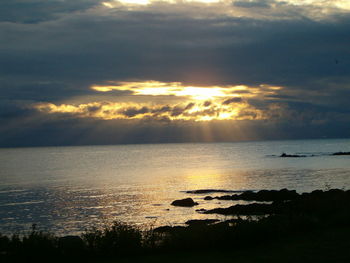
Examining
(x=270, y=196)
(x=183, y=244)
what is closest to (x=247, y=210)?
(x=270, y=196)

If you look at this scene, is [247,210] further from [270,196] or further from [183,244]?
[183,244]

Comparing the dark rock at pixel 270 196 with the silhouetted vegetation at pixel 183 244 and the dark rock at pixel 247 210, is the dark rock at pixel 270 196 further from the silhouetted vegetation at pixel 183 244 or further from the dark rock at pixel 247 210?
the silhouetted vegetation at pixel 183 244

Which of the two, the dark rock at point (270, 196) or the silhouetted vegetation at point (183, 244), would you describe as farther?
the dark rock at point (270, 196)

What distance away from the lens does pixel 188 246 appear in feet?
43.3

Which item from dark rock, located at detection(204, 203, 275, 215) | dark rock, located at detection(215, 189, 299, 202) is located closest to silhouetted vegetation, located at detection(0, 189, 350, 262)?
dark rock, located at detection(204, 203, 275, 215)

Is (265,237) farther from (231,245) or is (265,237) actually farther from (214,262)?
(214,262)

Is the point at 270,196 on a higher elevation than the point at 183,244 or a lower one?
lower

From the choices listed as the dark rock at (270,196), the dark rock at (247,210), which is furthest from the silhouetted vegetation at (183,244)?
the dark rock at (270,196)

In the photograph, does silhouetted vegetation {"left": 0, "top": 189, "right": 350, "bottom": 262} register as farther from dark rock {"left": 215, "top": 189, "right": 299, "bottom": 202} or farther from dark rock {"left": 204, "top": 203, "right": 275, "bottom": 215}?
dark rock {"left": 215, "top": 189, "right": 299, "bottom": 202}

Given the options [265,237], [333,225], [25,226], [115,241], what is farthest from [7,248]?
[25,226]

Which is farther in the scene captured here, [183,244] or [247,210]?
[247,210]

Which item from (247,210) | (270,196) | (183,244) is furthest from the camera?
(270,196)

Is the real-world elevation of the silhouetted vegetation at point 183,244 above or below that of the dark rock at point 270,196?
above

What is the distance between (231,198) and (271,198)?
460 cm
